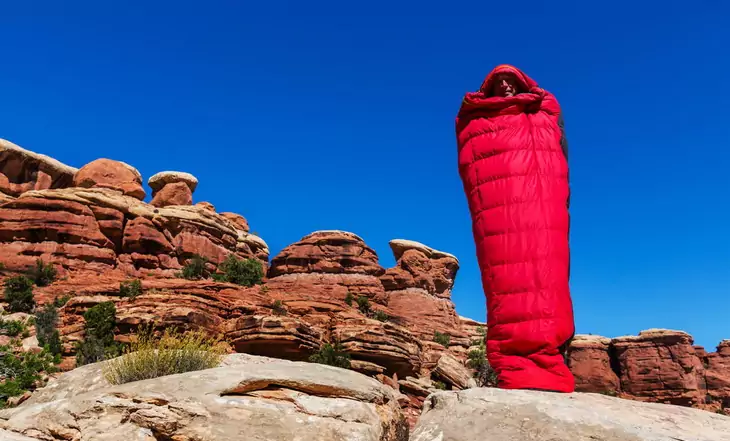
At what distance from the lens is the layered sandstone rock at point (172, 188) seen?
5882cm

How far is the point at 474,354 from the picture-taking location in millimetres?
42531

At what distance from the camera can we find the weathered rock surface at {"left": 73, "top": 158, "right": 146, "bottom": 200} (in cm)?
5203

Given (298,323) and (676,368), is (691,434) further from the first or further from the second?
(676,368)

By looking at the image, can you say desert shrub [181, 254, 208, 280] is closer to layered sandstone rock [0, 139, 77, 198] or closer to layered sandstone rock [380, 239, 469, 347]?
layered sandstone rock [380, 239, 469, 347]

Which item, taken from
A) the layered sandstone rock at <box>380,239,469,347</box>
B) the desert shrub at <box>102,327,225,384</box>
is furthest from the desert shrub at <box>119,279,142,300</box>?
the layered sandstone rock at <box>380,239,469,347</box>

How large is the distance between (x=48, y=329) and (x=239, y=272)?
18357 mm

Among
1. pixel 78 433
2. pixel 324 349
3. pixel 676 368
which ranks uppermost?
pixel 676 368

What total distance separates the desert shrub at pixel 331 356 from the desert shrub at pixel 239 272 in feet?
54.0

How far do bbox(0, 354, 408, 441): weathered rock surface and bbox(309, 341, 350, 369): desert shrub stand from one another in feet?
59.4

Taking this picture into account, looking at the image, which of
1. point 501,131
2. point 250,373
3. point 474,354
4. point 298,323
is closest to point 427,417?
point 250,373

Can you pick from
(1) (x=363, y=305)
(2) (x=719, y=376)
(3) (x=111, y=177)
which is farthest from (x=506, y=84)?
(2) (x=719, y=376)

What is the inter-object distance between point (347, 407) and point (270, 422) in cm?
92

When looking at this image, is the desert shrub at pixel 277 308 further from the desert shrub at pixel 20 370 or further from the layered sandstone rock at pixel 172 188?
the layered sandstone rock at pixel 172 188

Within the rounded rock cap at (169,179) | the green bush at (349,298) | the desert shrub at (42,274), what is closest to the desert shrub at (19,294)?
the desert shrub at (42,274)
